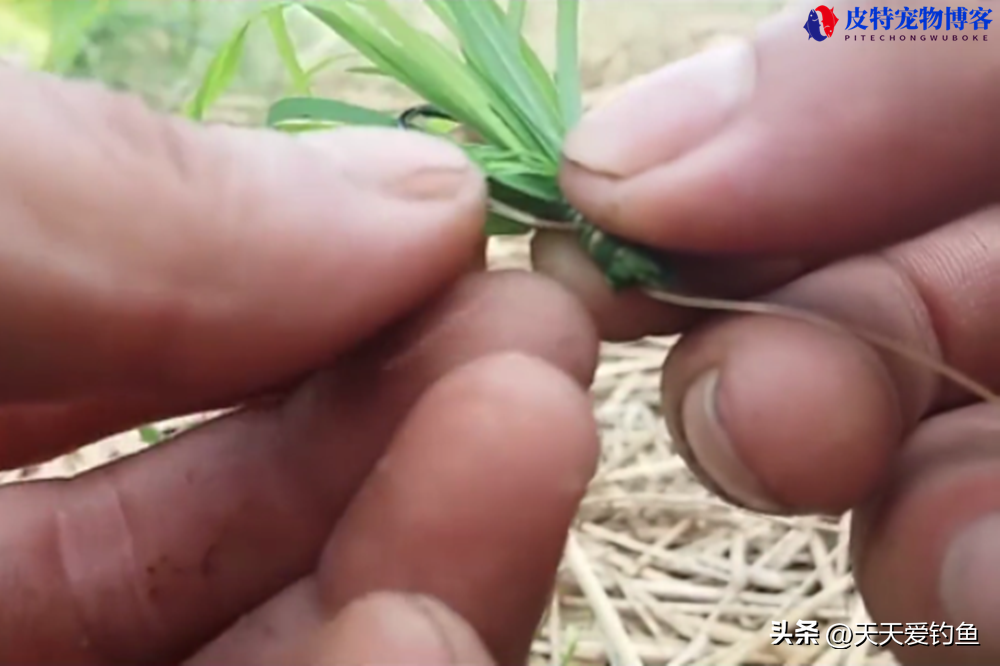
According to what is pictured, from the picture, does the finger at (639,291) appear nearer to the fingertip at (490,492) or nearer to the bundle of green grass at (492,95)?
the bundle of green grass at (492,95)

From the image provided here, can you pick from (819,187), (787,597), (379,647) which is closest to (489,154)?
(819,187)

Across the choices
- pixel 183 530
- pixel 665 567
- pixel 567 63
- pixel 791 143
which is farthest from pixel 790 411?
pixel 665 567

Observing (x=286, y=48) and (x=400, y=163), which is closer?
(x=400, y=163)

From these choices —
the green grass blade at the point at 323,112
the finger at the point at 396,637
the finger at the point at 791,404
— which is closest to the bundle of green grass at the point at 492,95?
the green grass blade at the point at 323,112

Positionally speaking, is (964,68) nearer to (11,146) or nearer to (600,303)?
(600,303)

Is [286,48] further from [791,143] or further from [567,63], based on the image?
[791,143]

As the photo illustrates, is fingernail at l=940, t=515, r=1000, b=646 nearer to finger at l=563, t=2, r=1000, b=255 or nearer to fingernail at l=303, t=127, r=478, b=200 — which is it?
finger at l=563, t=2, r=1000, b=255
